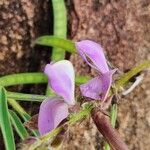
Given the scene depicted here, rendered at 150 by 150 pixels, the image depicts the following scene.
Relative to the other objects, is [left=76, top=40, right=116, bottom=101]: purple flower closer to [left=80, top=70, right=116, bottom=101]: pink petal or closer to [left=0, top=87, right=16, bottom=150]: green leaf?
[left=80, top=70, right=116, bottom=101]: pink petal

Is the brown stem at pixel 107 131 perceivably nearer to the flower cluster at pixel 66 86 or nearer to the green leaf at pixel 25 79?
the flower cluster at pixel 66 86

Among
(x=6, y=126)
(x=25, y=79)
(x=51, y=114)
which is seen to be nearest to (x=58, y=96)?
(x=51, y=114)

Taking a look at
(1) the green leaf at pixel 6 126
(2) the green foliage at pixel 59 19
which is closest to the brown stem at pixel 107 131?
(1) the green leaf at pixel 6 126

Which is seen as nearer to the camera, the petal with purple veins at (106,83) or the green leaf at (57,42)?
the petal with purple veins at (106,83)

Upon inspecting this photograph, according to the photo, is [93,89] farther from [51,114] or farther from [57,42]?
[57,42]

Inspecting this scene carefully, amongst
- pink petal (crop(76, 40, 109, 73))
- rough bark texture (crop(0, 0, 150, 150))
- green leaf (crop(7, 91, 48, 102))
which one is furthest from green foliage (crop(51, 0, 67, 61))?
pink petal (crop(76, 40, 109, 73))

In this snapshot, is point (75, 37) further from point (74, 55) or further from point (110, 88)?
point (110, 88)

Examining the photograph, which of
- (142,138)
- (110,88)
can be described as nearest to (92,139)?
(142,138)
